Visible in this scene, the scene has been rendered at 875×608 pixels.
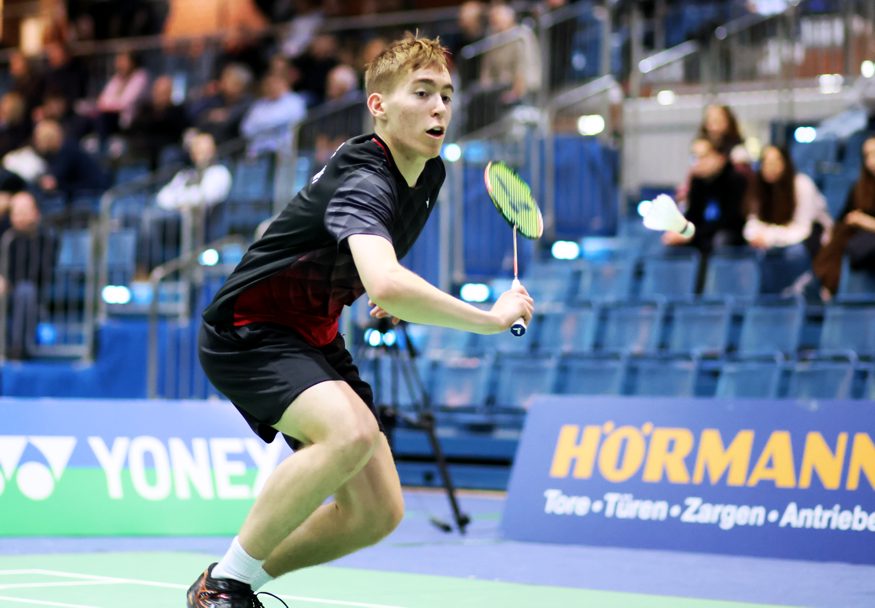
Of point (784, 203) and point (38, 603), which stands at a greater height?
point (784, 203)

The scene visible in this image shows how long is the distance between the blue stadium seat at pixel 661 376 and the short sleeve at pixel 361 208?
20.6 ft

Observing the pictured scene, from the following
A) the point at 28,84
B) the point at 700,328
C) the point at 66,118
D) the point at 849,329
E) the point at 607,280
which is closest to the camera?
the point at 849,329

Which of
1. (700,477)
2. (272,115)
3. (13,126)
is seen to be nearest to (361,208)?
(700,477)

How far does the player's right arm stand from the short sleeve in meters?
0.05

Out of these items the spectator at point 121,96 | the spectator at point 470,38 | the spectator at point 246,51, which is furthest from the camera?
the spectator at point 121,96

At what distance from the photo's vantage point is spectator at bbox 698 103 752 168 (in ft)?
37.5

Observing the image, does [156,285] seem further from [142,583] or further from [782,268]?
[142,583]

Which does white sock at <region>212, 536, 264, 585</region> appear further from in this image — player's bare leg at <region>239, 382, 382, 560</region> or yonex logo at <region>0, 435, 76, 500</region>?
yonex logo at <region>0, 435, 76, 500</region>

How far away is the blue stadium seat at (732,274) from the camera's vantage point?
36.3ft

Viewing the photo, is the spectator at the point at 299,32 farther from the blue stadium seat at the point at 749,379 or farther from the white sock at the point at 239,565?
the white sock at the point at 239,565

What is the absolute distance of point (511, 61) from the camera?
44.2 ft

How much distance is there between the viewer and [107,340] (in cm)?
1309

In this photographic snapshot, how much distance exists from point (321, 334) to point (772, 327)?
6.41 metres

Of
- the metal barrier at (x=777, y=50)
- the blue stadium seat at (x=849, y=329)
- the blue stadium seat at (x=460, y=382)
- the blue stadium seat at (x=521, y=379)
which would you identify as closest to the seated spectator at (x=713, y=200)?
the blue stadium seat at (x=849, y=329)
